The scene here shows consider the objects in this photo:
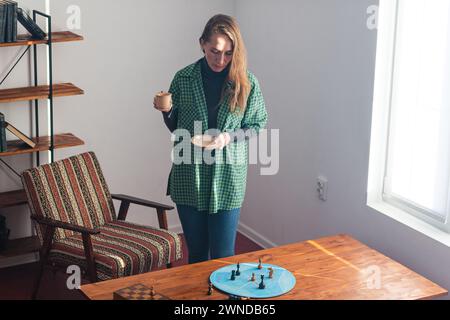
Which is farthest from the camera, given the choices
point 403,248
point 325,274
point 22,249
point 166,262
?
point 22,249

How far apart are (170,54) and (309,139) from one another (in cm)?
108

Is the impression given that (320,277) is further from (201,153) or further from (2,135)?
(2,135)

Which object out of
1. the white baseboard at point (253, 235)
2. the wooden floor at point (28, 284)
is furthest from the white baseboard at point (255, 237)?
the wooden floor at point (28, 284)

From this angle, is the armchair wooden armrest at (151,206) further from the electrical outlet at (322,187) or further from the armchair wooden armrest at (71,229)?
the electrical outlet at (322,187)

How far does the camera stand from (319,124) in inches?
170

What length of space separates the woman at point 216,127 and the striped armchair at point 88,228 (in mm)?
304

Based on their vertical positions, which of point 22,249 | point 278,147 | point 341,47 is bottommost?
point 22,249

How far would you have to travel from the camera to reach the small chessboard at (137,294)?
289cm

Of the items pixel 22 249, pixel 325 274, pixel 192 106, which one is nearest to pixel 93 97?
pixel 22 249

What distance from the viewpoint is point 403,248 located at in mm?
3695

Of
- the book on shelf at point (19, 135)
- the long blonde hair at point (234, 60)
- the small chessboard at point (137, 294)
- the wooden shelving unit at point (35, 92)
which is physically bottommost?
the small chessboard at point (137, 294)

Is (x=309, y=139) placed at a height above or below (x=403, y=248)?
above

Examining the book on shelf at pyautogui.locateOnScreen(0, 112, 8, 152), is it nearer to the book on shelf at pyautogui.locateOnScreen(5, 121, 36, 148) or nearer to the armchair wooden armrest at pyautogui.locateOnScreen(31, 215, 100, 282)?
the book on shelf at pyautogui.locateOnScreen(5, 121, 36, 148)
